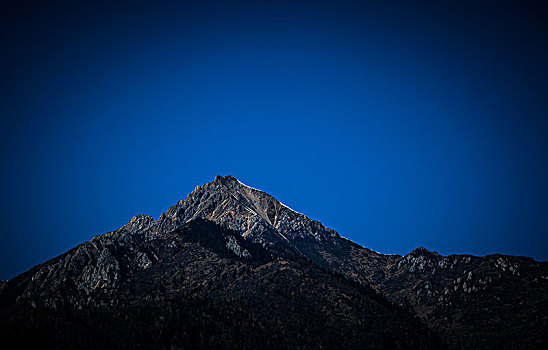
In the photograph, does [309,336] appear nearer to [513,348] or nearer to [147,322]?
[147,322]

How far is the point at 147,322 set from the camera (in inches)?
7116

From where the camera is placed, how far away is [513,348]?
634 ft

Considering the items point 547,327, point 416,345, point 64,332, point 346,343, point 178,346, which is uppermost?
point 64,332

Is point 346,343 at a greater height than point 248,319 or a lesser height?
lesser

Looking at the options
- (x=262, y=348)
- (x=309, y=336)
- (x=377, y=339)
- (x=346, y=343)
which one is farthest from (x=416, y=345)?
(x=262, y=348)

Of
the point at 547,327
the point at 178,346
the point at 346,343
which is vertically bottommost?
the point at 547,327

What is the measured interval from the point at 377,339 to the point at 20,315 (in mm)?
135392

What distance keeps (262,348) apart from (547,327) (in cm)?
12238

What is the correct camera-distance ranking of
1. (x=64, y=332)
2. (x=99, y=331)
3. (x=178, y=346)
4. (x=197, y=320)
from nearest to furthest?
(x=64, y=332) → (x=99, y=331) → (x=178, y=346) → (x=197, y=320)

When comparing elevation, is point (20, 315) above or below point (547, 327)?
above

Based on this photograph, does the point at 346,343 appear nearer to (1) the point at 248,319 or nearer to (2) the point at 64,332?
(1) the point at 248,319

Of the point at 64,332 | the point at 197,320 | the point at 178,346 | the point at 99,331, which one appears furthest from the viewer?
the point at 197,320

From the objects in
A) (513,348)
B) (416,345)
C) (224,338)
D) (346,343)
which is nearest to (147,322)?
(224,338)

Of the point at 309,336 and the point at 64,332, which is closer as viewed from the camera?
the point at 64,332
